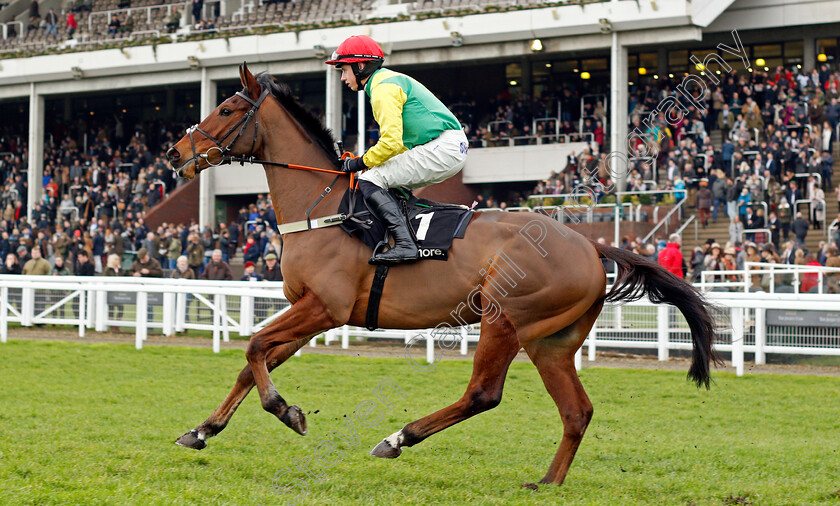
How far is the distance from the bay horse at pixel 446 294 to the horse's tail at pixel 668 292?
0.5 inches

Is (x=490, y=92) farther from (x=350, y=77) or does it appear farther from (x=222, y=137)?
(x=222, y=137)

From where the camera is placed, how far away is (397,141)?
503cm

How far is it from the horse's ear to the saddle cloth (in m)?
0.81

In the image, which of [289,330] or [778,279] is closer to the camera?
[289,330]

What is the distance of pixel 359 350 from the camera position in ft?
39.3

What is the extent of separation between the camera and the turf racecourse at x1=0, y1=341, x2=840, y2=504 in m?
4.55

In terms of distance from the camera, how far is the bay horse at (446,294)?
4.92 m

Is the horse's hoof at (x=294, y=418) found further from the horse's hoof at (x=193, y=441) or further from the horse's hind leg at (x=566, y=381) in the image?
the horse's hind leg at (x=566, y=381)

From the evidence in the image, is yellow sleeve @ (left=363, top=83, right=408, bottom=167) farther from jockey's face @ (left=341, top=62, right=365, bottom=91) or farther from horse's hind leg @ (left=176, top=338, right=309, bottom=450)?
horse's hind leg @ (left=176, top=338, right=309, bottom=450)

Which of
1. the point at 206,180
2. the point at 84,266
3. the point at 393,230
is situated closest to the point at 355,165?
the point at 393,230

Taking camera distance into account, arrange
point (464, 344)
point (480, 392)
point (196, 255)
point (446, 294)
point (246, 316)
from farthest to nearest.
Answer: point (196, 255) → point (246, 316) → point (464, 344) → point (446, 294) → point (480, 392)

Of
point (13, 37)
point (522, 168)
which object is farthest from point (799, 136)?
point (13, 37)

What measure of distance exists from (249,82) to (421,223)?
50.3 inches

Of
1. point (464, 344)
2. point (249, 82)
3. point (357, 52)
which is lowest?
point (464, 344)
